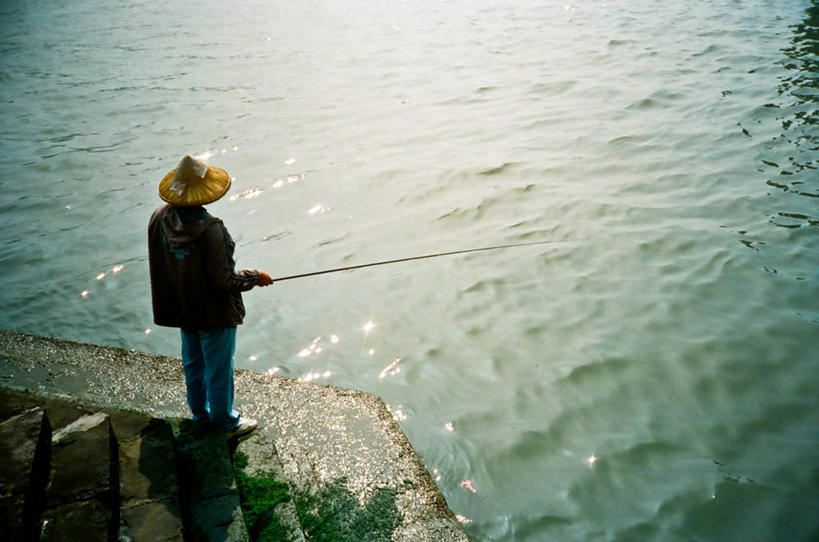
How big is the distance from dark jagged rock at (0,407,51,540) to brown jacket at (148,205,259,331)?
0.86m

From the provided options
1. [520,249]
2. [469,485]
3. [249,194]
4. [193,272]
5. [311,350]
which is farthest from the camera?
[249,194]

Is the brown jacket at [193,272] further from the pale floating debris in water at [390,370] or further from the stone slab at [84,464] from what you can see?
the pale floating debris in water at [390,370]

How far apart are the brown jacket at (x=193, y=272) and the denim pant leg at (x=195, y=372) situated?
0.62 ft

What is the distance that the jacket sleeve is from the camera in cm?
328

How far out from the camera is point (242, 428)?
3.82m

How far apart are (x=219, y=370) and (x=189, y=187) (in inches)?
45.7

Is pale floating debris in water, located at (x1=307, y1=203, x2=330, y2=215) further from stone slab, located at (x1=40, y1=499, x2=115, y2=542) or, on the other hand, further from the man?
stone slab, located at (x1=40, y1=499, x2=115, y2=542)

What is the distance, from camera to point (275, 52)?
55.7ft

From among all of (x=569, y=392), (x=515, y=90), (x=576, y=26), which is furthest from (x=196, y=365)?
(x=576, y=26)

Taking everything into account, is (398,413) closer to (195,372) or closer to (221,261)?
(195,372)

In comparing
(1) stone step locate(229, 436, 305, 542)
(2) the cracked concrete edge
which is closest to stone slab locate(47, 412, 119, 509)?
(1) stone step locate(229, 436, 305, 542)

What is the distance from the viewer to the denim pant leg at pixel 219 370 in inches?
139

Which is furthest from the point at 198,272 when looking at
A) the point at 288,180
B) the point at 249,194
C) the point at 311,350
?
the point at 288,180

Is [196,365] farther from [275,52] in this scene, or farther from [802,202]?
[275,52]
